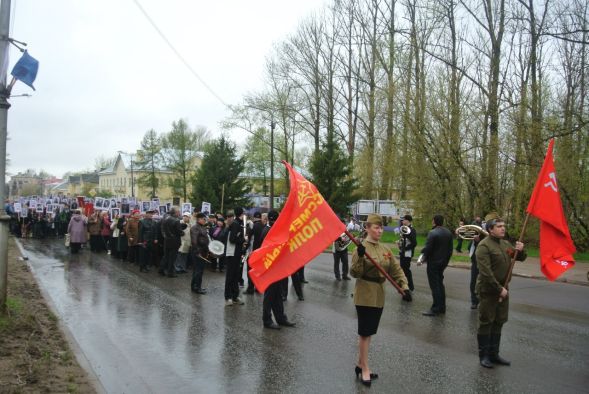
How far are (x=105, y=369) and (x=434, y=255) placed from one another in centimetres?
619

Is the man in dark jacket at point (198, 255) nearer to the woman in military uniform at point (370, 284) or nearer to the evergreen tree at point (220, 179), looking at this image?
the woman in military uniform at point (370, 284)

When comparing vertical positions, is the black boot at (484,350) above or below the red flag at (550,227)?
below

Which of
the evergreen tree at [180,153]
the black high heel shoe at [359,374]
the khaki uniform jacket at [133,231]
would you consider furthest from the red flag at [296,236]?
the evergreen tree at [180,153]

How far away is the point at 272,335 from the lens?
786cm

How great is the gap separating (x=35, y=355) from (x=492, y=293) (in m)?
5.44

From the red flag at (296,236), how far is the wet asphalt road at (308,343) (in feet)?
3.99

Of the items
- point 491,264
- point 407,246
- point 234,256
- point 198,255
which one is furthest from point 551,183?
point 198,255

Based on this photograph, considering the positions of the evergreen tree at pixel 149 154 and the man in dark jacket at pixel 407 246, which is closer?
the man in dark jacket at pixel 407 246

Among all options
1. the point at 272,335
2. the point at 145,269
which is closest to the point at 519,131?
the point at 145,269

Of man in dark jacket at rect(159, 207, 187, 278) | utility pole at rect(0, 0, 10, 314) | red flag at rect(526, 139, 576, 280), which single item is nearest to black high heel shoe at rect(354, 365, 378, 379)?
red flag at rect(526, 139, 576, 280)

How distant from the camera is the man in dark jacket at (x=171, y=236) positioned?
557 inches

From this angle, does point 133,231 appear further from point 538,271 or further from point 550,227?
point 550,227

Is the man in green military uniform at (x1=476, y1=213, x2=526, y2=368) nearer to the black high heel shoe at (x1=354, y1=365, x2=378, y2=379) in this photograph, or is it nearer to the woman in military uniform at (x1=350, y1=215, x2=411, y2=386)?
the woman in military uniform at (x1=350, y1=215, x2=411, y2=386)

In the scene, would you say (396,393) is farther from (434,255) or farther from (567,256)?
(434,255)
